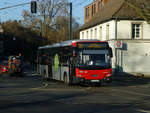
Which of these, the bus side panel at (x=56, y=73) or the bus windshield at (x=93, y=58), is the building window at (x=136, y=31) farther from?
the bus windshield at (x=93, y=58)

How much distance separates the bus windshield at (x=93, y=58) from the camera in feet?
68.5

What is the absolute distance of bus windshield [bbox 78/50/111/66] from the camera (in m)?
20.9

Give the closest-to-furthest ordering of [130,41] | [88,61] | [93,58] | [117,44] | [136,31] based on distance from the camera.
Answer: [88,61] → [93,58] → [117,44] → [130,41] → [136,31]

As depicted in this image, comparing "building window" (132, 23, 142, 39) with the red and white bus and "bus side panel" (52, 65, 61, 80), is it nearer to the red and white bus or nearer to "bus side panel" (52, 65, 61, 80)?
"bus side panel" (52, 65, 61, 80)

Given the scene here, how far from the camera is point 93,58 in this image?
21016 mm

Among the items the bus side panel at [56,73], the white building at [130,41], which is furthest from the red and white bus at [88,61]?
the white building at [130,41]

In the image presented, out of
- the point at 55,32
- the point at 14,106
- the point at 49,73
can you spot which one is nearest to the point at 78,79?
the point at 49,73

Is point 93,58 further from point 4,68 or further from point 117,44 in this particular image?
point 117,44

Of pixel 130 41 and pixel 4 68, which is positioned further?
pixel 130 41

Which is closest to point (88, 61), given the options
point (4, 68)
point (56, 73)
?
point (56, 73)

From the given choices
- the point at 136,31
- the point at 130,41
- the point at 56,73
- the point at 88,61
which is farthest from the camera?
the point at 136,31

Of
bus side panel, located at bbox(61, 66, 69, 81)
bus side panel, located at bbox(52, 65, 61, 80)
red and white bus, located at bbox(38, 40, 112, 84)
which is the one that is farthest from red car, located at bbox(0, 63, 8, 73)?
red and white bus, located at bbox(38, 40, 112, 84)

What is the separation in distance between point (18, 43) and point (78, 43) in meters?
59.1

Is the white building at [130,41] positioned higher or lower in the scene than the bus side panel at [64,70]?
higher
